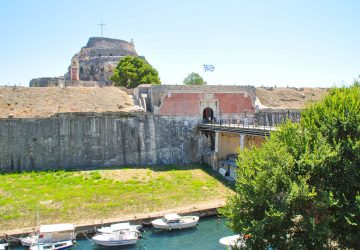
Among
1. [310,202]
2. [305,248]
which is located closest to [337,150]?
[310,202]

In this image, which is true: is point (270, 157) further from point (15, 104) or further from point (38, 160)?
point (15, 104)

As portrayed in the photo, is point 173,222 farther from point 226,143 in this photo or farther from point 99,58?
point 99,58

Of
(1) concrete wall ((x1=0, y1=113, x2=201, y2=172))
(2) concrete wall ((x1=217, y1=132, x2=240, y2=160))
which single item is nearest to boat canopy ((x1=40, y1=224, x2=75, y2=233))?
(1) concrete wall ((x1=0, y1=113, x2=201, y2=172))

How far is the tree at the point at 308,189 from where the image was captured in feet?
45.0

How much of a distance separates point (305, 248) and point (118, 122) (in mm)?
26384

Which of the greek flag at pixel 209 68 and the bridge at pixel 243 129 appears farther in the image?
the greek flag at pixel 209 68

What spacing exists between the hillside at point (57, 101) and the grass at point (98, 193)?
6.57m

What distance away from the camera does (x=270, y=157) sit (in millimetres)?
15344

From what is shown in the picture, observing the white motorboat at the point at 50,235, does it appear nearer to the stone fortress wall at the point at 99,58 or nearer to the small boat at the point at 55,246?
the small boat at the point at 55,246

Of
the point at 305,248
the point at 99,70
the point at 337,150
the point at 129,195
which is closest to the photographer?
the point at 305,248

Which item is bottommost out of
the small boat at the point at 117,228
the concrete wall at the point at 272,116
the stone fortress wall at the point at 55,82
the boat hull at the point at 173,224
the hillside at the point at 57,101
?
the boat hull at the point at 173,224

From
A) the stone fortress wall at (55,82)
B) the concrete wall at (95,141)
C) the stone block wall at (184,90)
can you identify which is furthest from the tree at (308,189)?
the stone fortress wall at (55,82)

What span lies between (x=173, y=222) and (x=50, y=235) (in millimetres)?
7065

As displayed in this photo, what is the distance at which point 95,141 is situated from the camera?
36.4 metres
